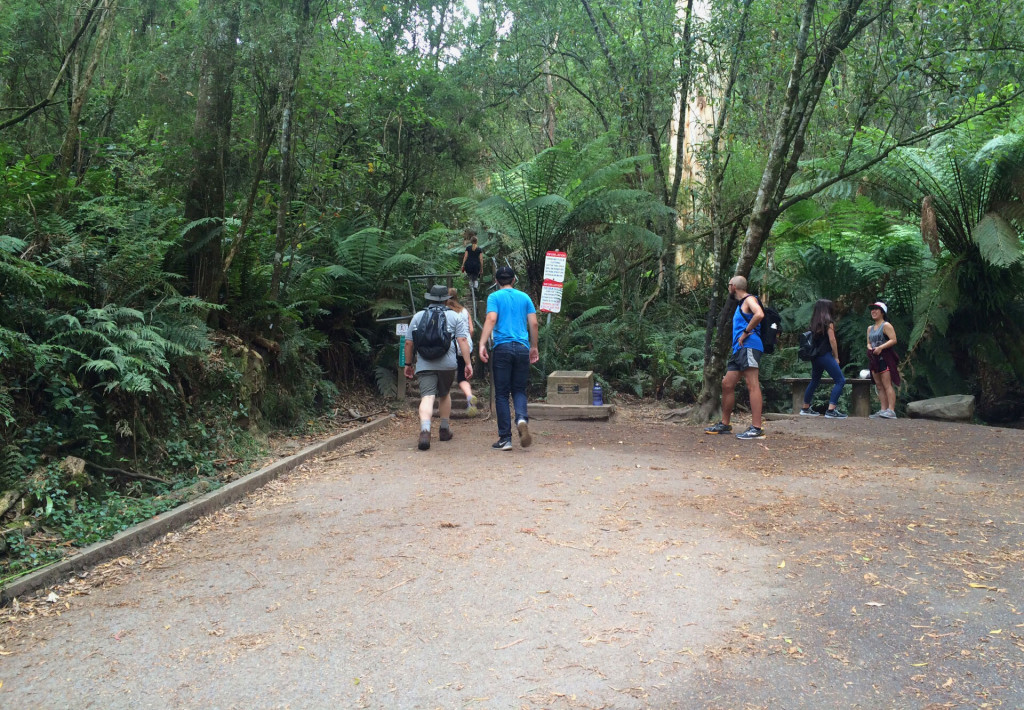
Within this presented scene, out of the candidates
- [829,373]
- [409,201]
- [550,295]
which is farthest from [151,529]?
[409,201]

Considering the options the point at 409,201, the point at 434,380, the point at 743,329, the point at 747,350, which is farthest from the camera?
the point at 409,201

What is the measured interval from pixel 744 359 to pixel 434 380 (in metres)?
3.64

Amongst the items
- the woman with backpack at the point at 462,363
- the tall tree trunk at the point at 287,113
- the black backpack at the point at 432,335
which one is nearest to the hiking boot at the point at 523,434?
the black backpack at the point at 432,335

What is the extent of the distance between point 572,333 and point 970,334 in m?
6.86

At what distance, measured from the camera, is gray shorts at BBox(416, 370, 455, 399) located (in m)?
8.84

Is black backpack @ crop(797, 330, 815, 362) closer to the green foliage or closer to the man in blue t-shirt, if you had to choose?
the green foliage

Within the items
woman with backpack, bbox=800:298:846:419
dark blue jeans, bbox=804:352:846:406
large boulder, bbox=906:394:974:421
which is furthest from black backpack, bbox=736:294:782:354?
large boulder, bbox=906:394:974:421

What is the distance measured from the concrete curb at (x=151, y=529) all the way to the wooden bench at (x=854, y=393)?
8.19m

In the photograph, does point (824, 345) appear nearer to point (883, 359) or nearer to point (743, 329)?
point (883, 359)

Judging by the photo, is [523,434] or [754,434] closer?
[523,434]

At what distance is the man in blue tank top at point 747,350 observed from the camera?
898 cm

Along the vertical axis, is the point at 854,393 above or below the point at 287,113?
below

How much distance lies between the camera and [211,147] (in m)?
8.26

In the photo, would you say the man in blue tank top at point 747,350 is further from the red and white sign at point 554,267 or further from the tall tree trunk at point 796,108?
the red and white sign at point 554,267
